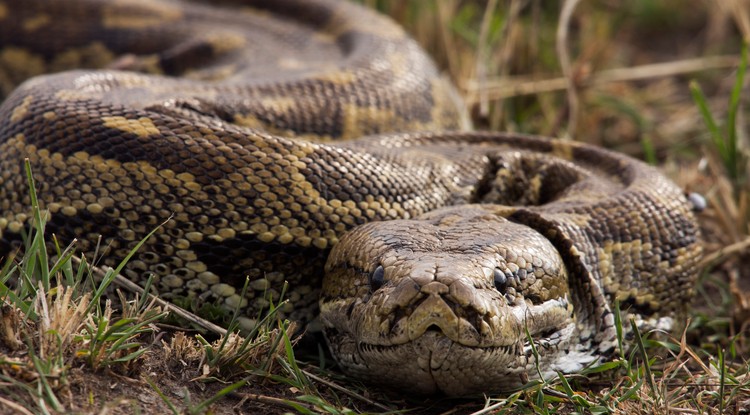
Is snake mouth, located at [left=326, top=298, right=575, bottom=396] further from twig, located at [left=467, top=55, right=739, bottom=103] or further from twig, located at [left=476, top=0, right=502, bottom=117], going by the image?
twig, located at [left=467, top=55, right=739, bottom=103]

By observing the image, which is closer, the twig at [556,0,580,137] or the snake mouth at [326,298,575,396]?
the snake mouth at [326,298,575,396]

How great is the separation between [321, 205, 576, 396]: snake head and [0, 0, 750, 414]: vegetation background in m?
0.17

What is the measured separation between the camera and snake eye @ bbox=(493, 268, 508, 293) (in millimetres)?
4121

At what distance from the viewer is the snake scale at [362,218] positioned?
4055 mm

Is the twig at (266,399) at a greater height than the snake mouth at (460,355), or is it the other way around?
the snake mouth at (460,355)

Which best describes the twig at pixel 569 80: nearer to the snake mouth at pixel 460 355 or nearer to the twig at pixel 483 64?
the twig at pixel 483 64

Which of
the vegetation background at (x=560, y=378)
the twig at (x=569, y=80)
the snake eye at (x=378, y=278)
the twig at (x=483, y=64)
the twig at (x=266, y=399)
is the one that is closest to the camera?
the vegetation background at (x=560, y=378)

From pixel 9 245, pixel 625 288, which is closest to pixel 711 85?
pixel 625 288

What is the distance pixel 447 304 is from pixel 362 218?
129cm

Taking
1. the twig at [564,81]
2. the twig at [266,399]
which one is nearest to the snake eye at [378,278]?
the twig at [266,399]

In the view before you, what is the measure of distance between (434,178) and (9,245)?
248cm

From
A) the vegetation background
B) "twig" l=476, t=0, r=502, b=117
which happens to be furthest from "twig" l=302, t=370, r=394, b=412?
"twig" l=476, t=0, r=502, b=117

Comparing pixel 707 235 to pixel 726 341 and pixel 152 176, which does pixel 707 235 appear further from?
pixel 152 176

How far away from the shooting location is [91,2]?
8070 millimetres
